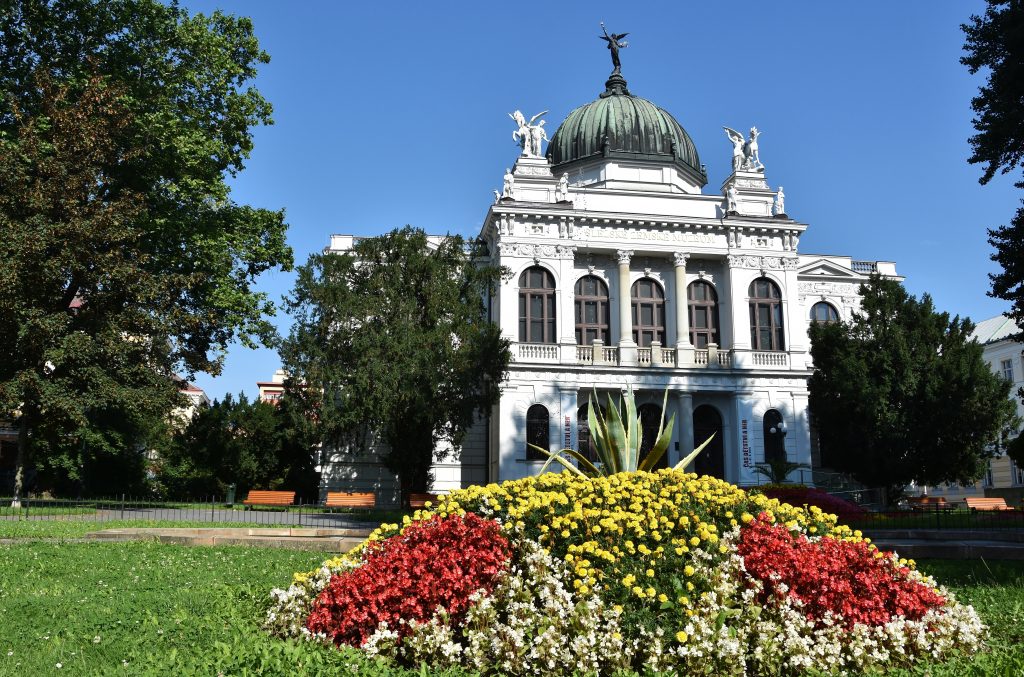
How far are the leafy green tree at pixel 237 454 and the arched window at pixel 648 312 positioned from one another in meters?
17.5

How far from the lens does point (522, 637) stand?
6895mm

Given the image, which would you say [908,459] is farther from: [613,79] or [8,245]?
[8,245]

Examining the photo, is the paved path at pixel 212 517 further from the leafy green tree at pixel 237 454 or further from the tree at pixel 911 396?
the tree at pixel 911 396

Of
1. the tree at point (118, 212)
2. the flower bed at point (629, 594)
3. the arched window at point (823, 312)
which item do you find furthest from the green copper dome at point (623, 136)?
the flower bed at point (629, 594)

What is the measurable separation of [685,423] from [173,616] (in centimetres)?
3473

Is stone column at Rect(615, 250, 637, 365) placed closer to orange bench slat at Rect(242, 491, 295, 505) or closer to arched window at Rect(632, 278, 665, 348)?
arched window at Rect(632, 278, 665, 348)

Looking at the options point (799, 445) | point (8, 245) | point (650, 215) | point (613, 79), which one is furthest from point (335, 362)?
point (613, 79)

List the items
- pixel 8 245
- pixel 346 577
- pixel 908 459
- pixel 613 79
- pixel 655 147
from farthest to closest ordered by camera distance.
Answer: pixel 613 79
pixel 655 147
pixel 908 459
pixel 8 245
pixel 346 577

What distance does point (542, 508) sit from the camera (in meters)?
8.41

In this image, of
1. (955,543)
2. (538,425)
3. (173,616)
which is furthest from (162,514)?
(955,543)

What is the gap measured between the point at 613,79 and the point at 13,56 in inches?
1352

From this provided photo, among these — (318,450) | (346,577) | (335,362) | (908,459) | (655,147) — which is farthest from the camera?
(655,147)

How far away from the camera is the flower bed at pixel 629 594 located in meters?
6.91

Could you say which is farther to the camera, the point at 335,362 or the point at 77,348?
the point at 335,362
